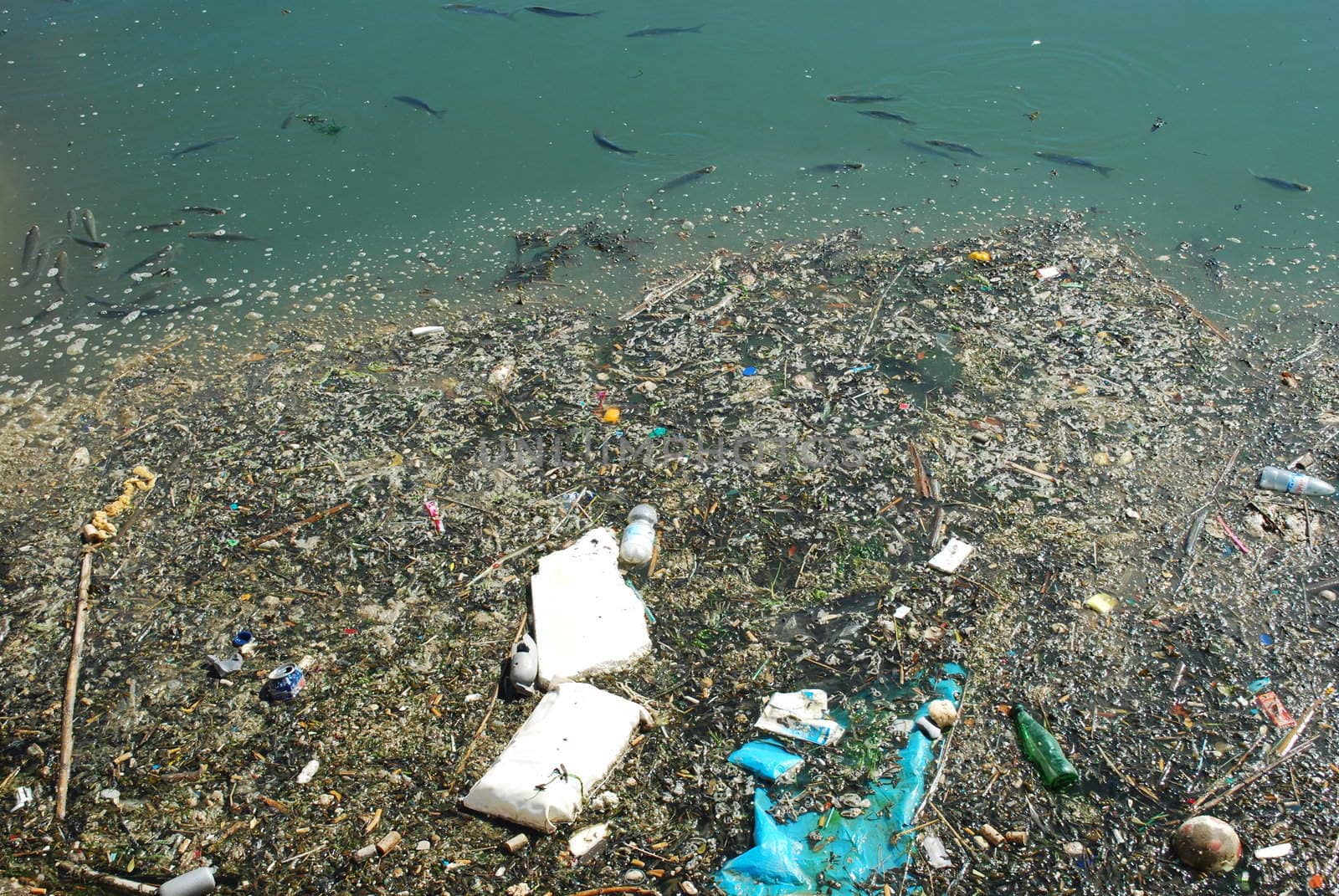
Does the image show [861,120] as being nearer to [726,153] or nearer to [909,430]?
[726,153]

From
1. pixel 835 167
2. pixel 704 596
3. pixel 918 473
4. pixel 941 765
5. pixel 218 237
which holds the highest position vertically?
pixel 835 167

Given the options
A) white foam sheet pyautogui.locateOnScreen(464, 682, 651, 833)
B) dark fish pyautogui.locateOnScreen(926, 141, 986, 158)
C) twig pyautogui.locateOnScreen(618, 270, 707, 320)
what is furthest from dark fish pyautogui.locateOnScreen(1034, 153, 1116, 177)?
white foam sheet pyautogui.locateOnScreen(464, 682, 651, 833)

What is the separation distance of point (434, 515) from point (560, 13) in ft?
17.8

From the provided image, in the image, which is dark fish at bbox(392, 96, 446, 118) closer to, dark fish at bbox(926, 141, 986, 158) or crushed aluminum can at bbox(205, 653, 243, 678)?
dark fish at bbox(926, 141, 986, 158)

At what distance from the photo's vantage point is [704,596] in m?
3.41

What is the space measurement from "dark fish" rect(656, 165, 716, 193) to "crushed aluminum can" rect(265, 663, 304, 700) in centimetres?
389

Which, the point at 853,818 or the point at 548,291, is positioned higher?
the point at 548,291

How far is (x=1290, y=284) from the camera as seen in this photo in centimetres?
505

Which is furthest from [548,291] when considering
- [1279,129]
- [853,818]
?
[1279,129]

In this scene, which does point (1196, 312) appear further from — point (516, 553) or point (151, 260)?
point (151, 260)

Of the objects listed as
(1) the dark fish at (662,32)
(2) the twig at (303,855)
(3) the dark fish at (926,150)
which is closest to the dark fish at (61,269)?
(2) the twig at (303,855)

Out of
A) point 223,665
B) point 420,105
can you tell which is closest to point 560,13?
point 420,105

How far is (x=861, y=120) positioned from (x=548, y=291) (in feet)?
9.36

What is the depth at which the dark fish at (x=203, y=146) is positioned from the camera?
6258mm
